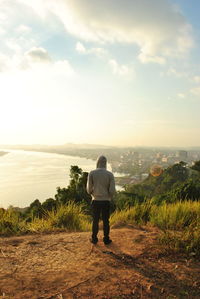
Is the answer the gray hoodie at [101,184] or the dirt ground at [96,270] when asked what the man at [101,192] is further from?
the dirt ground at [96,270]

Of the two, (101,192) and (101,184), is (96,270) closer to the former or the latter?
(101,192)

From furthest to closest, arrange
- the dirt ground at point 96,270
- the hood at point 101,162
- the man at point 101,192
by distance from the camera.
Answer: the hood at point 101,162
the man at point 101,192
the dirt ground at point 96,270

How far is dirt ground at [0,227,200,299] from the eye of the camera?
293 centimetres

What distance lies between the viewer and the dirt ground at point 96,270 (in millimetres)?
2926

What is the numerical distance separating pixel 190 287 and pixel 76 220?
3.88 m

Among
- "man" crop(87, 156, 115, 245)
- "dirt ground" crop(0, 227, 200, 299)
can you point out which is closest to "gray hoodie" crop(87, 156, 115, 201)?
"man" crop(87, 156, 115, 245)

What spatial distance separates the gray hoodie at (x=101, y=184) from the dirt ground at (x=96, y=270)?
903 millimetres

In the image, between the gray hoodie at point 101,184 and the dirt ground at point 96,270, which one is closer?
the dirt ground at point 96,270

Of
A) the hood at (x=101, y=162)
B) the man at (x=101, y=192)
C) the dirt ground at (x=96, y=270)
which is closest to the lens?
the dirt ground at (x=96, y=270)

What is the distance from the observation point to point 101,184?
483cm

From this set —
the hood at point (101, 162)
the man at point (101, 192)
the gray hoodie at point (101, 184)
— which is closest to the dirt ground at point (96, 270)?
the man at point (101, 192)

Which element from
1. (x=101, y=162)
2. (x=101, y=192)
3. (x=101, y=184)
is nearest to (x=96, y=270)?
(x=101, y=192)

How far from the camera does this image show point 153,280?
3193 mm

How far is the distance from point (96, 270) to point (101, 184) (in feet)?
5.59
